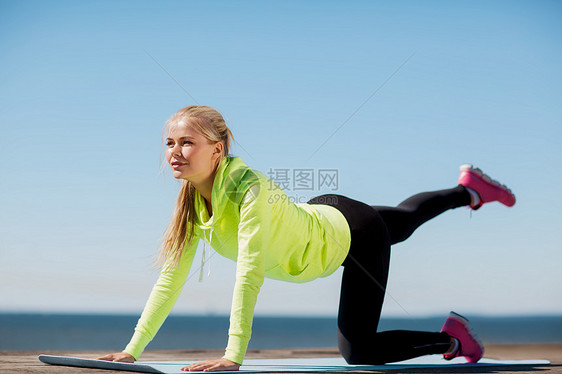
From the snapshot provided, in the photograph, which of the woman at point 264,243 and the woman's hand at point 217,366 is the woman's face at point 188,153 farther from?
the woman's hand at point 217,366

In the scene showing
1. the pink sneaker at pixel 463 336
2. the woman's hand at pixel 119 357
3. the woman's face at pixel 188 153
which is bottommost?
the woman's hand at pixel 119 357

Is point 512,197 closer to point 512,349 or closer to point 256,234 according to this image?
point 512,349

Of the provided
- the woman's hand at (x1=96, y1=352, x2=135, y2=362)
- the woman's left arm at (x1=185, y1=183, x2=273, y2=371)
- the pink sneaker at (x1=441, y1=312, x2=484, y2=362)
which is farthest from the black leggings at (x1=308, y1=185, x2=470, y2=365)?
the woman's hand at (x1=96, y1=352, x2=135, y2=362)

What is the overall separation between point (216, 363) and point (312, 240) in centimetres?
71

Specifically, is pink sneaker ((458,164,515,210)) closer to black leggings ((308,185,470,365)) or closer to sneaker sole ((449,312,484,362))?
sneaker sole ((449,312,484,362))

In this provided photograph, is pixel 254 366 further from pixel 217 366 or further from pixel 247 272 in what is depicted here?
pixel 247 272

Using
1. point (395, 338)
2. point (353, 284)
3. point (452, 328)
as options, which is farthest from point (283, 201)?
point (452, 328)

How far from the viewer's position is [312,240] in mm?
2547

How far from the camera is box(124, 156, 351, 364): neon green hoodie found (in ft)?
7.27

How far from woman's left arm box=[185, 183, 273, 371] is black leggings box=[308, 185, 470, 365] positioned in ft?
2.18

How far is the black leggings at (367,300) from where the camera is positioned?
2758 millimetres

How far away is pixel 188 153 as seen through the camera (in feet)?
7.88

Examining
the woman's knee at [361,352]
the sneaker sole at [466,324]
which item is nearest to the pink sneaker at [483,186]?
the sneaker sole at [466,324]

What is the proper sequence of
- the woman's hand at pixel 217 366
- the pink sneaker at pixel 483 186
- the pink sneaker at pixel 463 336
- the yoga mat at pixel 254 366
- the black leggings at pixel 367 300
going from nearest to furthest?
1. the woman's hand at pixel 217 366
2. the yoga mat at pixel 254 366
3. the black leggings at pixel 367 300
4. the pink sneaker at pixel 463 336
5. the pink sneaker at pixel 483 186
